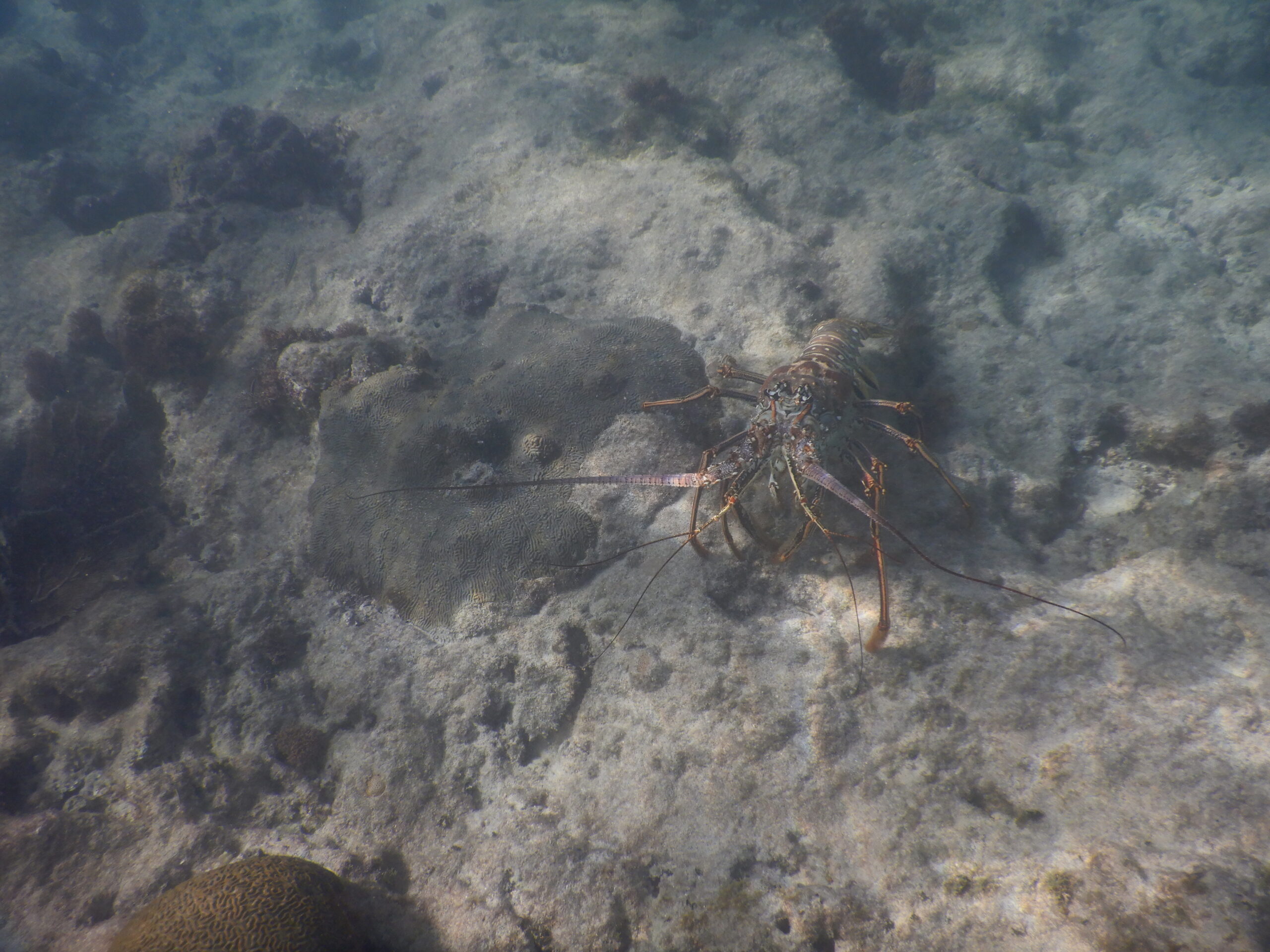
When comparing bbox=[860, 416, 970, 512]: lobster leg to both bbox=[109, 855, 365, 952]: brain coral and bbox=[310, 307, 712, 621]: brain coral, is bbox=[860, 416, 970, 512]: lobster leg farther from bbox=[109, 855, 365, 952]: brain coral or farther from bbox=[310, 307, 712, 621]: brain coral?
bbox=[109, 855, 365, 952]: brain coral

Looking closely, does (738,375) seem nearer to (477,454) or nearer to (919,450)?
(919,450)

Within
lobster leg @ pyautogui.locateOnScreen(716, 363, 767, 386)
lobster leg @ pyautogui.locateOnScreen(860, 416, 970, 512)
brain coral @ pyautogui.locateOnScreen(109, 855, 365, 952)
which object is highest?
lobster leg @ pyautogui.locateOnScreen(716, 363, 767, 386)

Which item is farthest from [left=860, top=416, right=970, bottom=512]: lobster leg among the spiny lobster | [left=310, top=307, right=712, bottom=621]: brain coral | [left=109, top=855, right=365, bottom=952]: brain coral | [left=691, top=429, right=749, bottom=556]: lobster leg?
[left=109, top=855, right=365, bottom=952]: brain coral

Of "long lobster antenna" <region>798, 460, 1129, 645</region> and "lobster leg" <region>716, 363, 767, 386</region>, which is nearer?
"long lobster antenna" <region>798, 460, 1129, 645</region>

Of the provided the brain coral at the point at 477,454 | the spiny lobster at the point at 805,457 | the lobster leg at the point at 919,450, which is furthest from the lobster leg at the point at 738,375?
the lobster leg at the point at 919,450

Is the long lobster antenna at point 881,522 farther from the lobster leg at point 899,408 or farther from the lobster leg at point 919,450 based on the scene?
the lobster leg at point 899,408

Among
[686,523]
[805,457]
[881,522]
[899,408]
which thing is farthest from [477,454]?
[899,408]
